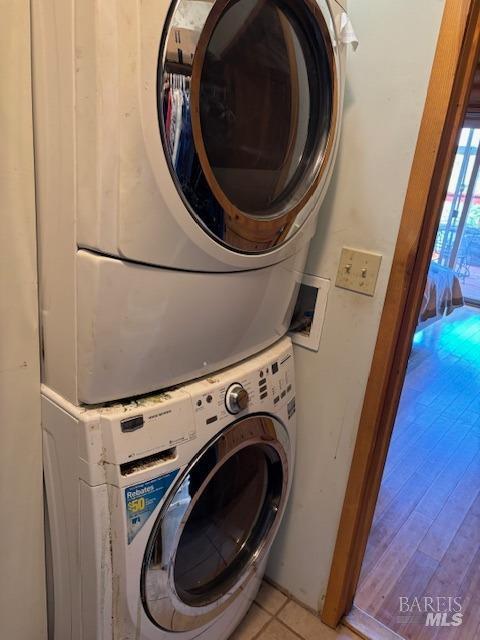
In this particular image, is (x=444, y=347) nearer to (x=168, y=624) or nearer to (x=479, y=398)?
(x=479, y=398)

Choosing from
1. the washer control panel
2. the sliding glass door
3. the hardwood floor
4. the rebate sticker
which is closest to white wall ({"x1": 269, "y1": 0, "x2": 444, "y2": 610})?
the washer control panel

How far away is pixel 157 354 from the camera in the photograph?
81 cm

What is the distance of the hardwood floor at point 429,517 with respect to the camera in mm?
1480

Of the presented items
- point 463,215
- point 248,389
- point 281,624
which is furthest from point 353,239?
point 463,215

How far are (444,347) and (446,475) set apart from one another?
187 cm

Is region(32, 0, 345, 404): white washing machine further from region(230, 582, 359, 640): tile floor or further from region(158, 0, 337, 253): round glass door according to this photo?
region(230, 582, 359, 640): tile floor

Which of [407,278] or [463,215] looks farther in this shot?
[463,215]

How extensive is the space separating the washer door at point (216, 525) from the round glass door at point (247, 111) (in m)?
0.43

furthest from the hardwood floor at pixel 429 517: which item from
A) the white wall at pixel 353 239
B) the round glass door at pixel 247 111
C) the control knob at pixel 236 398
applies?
the round glass door at pixel 247 111

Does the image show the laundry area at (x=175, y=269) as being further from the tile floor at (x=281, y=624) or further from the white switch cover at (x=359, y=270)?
the tile floor at (x=281, y=624)

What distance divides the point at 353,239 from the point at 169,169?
2.02 feet

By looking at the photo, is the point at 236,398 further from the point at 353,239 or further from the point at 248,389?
the point at 353,239

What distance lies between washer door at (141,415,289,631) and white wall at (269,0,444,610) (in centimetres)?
16

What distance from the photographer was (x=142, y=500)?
2.62ft
